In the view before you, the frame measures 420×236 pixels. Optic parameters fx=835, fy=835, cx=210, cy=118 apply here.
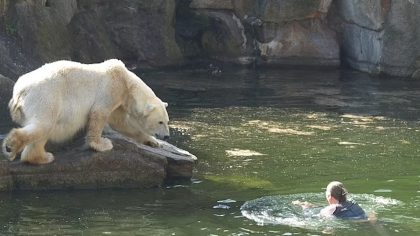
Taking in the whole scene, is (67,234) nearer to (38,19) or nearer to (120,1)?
(38,19)

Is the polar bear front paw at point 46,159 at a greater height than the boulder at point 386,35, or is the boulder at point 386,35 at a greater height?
the boulder at point 386,35

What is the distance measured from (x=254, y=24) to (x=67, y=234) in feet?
54.1

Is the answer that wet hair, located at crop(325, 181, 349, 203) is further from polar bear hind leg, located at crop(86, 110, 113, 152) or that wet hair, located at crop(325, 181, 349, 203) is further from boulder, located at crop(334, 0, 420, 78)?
boulder, located at crop(334, 0, 420, 78)

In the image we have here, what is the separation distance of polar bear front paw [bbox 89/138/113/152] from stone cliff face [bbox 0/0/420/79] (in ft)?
29.2

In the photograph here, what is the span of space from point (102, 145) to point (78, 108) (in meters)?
0.57

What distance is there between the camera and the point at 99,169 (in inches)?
427

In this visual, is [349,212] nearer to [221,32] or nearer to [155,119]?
[155,119]

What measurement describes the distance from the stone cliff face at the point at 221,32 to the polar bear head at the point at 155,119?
28.5ft

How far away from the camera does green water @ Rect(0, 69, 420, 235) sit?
9.17 meters

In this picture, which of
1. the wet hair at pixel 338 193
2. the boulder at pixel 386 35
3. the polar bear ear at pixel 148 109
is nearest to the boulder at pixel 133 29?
the boulder at pixel 386 35

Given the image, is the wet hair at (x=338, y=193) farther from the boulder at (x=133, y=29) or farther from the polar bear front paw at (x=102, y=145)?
the boulder at (x=133, y=29)

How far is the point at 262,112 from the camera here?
17.2m

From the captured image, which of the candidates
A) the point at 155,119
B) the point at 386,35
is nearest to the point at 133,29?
the point at 386,35

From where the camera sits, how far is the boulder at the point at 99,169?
414 inches
